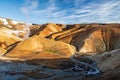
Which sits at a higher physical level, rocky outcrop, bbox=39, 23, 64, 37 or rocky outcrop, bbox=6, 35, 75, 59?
Result: rocky outcrop, bbox=39, 23, 64, 37

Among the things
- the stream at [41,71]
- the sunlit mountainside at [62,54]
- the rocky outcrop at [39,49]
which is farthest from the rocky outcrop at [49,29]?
the stream at [41,71]

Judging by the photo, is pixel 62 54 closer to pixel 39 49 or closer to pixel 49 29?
pixel 39 49

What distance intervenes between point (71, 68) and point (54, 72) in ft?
25.6

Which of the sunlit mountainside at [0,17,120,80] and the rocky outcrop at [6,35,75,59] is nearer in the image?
the sunlit mountainside at [0,17,120,80]

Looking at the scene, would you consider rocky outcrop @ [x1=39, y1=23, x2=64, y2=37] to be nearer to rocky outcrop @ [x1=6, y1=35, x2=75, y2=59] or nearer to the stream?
rocky outcrop @ [x1=6, y1=35, x2=75, y2=59]

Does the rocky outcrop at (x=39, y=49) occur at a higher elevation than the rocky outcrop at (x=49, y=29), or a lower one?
lower

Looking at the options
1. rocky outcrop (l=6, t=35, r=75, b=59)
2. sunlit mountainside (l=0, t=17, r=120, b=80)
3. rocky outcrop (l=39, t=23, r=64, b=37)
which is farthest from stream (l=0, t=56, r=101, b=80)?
rocky outcrop (l=39, t=23, r=64, b=37)

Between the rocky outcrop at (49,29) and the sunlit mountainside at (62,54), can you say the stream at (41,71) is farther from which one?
the rocky outcrop at (49,29)

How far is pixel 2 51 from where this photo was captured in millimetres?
101875

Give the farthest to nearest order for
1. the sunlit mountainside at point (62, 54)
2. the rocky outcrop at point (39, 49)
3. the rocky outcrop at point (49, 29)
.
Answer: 1. the rocky outcrop at point (49, 29)
2. the rocky outcrop at point (39, 49)
3. the sunlit mountainside at point (62, 54)

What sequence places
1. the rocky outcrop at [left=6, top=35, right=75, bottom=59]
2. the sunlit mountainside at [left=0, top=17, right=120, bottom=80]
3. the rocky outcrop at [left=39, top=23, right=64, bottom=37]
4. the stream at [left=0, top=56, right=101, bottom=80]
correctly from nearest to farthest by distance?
1. the stream at [left=0, top=56, right=101, bottom=80]
2. the sunlit mountainside at [left=0, top=17, right=120, bottom=80]
3. the rocky outcrop at [left=6, top=35, right=75, bottom=59]
4. the rocky outcrop at [left=39, top=23, right=64, bottom=37]

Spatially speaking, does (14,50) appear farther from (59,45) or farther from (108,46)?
(108,46)

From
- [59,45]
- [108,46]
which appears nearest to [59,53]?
[59,45]

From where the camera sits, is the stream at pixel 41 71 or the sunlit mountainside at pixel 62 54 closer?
the stream at pixel 41 71
